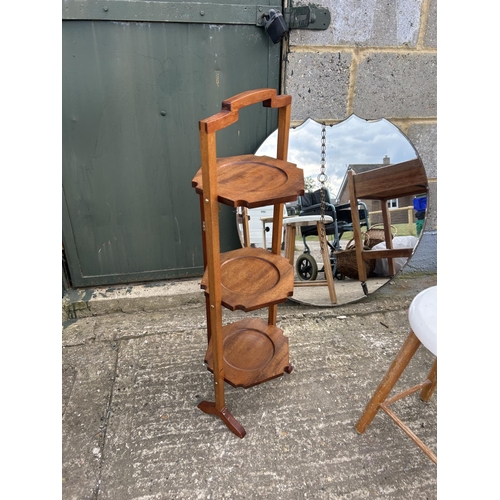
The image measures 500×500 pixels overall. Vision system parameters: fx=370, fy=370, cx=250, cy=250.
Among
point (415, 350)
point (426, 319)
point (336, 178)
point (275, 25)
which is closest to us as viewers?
point (426, 319)

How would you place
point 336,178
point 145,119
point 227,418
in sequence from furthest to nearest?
point 336,178 < point 145,119 < point 227,418

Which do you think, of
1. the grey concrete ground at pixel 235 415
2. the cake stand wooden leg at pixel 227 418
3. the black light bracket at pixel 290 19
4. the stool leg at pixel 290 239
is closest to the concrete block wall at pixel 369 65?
the black light bracket at pixel 290 19

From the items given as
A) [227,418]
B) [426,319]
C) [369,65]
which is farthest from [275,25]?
[227,418]

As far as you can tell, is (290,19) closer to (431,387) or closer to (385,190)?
(385,190)

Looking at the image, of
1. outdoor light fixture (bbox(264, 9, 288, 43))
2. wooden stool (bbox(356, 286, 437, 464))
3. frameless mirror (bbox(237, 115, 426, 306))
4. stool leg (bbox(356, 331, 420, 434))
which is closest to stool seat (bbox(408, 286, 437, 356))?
wooden stool (bbox(356, 286, 437, 464))

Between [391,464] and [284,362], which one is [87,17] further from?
[391,464]

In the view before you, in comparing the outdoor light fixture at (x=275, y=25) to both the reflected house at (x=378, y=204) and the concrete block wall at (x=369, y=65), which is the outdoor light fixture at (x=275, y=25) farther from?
the reflected house at (x=378, y=204)

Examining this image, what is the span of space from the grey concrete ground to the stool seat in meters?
0.61

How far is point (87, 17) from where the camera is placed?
1.76 meters

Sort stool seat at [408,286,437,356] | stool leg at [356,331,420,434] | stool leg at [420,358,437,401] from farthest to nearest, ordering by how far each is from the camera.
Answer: stool leg at [420,358,437,401] → stool leg at [356,331,420,434] → stool seat at [408,286,437,356]

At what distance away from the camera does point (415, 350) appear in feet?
4.50

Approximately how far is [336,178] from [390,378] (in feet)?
3.82

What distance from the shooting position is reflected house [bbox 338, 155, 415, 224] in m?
2.16

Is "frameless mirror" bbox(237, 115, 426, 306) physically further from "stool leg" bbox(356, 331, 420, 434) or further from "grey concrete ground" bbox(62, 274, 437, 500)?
"stool leg" bbox(356, 331, 420, 434)
